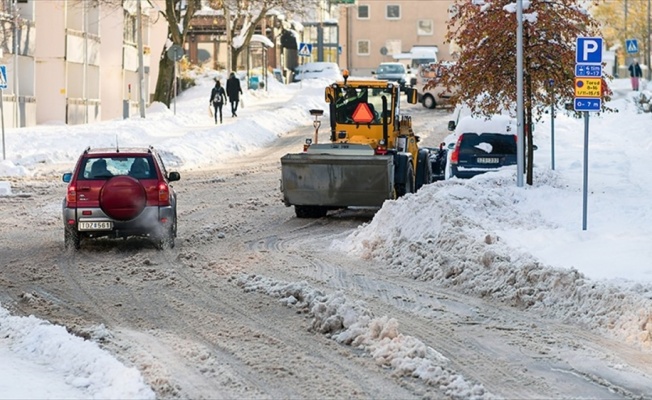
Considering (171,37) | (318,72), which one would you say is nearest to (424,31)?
(318,72)

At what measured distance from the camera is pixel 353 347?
11188 millimetres

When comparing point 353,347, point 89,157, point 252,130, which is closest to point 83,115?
point 252,130

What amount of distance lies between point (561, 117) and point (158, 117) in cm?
1498

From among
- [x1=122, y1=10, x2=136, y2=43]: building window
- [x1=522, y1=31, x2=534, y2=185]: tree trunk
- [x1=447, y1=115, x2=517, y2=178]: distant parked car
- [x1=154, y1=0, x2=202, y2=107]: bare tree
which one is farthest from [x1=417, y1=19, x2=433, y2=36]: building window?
[x1=522, y1=31, x2=534, y2=185]: tree trunk

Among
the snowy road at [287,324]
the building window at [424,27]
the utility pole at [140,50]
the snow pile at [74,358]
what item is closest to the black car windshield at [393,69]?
the utility pole at [140,50]

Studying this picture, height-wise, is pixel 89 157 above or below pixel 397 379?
above

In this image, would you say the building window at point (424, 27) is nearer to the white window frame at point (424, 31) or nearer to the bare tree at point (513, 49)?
the white window frame at point (424, 31)

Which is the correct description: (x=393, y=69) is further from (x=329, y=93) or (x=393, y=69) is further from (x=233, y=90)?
(x=329, y=93)

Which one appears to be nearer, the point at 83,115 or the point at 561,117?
the point at 561,117

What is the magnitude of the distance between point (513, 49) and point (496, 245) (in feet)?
24.4

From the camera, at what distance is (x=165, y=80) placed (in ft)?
172

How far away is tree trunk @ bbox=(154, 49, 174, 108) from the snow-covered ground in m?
16.2

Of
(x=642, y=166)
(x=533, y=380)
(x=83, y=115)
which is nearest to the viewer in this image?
(x=533, y=380)

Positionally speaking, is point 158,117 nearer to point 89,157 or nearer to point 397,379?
point 89,157
